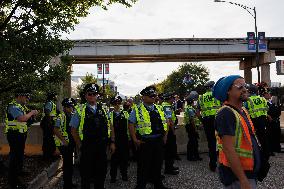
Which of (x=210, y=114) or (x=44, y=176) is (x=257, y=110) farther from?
(x=44, y=176)

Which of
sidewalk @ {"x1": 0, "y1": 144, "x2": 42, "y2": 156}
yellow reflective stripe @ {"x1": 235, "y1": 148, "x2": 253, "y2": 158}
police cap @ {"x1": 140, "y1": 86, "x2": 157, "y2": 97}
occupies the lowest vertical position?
sidewalk @ {"x1": 0, "y1": 144, "x2": 42, "y2": 156}

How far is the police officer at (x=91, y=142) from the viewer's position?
5.60 metres

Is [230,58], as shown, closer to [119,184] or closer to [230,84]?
[119,184]

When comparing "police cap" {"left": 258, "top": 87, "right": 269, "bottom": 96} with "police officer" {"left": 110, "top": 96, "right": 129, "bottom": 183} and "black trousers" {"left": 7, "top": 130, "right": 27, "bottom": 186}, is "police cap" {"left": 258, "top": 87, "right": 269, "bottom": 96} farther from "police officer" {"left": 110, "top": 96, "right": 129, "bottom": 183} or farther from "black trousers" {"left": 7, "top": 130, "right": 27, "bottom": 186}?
"black trousers" {"left": 7, "top": 130, "right": 27, "bottom": 186}

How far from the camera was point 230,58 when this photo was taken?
4850 centimetres

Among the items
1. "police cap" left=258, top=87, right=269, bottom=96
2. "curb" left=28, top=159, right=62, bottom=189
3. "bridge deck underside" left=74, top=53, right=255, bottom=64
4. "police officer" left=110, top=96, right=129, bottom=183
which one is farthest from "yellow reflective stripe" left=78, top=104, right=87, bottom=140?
"bridge deck underside" left=74, top=53, right=255, bottom=64

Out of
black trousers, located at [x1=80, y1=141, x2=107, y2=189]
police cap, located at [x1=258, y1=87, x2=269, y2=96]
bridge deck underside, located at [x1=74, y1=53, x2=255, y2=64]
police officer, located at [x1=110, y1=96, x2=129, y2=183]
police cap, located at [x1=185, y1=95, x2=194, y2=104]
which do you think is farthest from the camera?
bridge deck underside, located at [x1=74, y1=53, x2=255, y2=64]

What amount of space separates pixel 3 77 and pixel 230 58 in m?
42.0

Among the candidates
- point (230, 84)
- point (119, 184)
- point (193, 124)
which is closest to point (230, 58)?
point (193, 124)

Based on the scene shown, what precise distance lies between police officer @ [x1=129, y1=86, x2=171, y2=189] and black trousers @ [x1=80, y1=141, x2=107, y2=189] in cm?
95

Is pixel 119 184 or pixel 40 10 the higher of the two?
pixel 40 10

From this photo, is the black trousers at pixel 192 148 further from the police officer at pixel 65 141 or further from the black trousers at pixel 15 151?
the black trousers at pixel 15 151

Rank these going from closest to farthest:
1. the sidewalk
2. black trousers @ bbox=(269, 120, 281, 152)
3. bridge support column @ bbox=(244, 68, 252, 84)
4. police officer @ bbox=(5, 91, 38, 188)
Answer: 1. police officer @ bbox=(5, 91, 38, 188)
2. black trousers @ bbox=(269, 120, 281, 152)
3. the sidewalk
4. bridge support column @ bbox=(244, 68, 252, 84)

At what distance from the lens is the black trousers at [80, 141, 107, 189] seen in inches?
220
